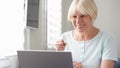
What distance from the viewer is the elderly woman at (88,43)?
117 centimetres

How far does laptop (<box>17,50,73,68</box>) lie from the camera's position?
35.8 inches

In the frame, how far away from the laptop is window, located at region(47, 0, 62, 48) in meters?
1.21

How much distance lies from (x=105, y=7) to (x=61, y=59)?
7.88 ft

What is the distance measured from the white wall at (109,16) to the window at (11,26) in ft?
5.72

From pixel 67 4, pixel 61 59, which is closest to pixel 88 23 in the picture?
pixel 61 59

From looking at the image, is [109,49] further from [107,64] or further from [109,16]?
[109,16]

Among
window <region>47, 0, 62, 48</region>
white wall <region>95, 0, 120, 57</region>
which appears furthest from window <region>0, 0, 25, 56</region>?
white wall <region>95, 0, 120, 57</region>

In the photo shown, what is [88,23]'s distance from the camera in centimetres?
123

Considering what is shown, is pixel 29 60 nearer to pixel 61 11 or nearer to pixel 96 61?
pixel 96 61

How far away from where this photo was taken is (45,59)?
3.10 feet

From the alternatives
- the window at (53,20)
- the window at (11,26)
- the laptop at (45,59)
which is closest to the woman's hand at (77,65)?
the laptop at (45,59)

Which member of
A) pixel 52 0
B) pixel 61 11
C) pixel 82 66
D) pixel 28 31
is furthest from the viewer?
pixel 61 11

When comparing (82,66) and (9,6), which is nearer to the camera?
(82,66)

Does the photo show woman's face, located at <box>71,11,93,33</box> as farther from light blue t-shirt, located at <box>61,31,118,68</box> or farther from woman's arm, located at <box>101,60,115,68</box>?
woman's arm, located at <box>101,60,115,68</box>
